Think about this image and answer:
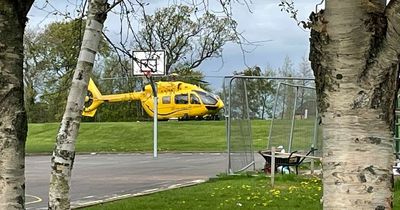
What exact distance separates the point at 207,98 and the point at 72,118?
46003 millimetres

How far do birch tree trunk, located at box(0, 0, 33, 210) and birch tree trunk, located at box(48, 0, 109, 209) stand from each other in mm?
983

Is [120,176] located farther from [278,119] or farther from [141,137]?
[141,137]

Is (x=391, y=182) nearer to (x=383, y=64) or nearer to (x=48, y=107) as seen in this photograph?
(x=383, y=64)

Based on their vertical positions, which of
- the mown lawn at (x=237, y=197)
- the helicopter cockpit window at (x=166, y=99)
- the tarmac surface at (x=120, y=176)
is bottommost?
the tarmac surface at (x=120, y=176)

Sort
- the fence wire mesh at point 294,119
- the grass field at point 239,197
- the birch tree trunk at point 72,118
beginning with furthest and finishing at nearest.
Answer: the fence wire mesh at point 294,119, the grass field at point 239,197, the birch tree trunk at point 72,118

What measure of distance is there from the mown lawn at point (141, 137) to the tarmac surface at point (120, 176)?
645cm

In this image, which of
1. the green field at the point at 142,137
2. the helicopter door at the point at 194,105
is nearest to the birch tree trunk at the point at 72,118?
the green field at the point at 142,137

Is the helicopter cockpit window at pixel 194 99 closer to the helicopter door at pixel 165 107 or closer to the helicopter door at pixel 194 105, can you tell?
the helicopter door at pixel 194 105

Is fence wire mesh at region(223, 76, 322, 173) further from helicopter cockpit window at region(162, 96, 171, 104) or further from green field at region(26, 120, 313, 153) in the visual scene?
helicopter cockpit window at region(162, 96, 171, 104)

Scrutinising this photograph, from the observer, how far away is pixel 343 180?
3789 mm

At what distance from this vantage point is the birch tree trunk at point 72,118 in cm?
684

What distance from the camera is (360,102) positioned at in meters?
3.79

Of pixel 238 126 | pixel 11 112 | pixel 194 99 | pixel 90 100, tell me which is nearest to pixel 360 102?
pixel 11 112

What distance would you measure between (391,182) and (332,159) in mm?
326
